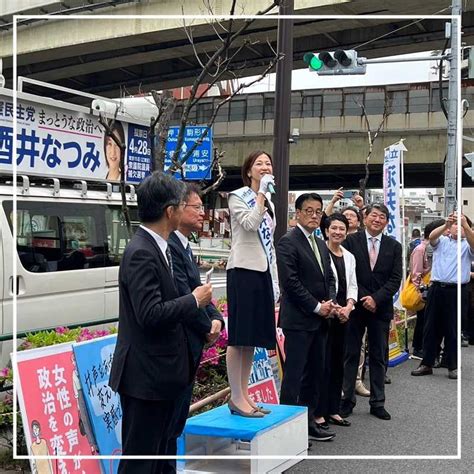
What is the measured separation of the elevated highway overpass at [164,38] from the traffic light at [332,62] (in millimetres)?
820

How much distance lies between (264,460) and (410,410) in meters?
2.57

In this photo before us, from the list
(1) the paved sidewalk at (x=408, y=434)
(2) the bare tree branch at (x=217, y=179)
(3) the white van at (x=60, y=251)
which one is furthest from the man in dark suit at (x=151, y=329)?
(3) the white van at (x=60, y=251)

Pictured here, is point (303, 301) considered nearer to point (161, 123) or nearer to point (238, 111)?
point (161, 123)

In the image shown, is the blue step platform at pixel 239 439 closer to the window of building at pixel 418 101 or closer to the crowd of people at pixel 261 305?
the crowd of people at pixel 261 305

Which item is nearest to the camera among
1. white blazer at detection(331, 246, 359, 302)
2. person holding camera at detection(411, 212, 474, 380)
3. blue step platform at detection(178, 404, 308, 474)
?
blue step platform at detection(178, 404, 308, 474)

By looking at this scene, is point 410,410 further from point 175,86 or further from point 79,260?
point 175,86

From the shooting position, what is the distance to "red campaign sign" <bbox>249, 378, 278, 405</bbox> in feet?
14.2

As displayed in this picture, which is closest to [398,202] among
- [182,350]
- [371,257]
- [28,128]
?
[371,257]

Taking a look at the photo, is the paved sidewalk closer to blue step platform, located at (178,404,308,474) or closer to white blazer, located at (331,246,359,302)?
blue step platform, located at (178,404,308,474)

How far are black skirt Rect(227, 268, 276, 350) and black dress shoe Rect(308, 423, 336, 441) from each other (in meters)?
1.16

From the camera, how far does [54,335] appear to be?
4094 millimetres

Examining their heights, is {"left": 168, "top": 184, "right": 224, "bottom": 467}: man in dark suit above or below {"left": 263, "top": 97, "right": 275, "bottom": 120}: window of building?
below

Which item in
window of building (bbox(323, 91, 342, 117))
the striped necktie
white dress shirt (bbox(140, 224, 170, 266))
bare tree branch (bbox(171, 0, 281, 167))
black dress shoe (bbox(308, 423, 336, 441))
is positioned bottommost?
black dress shoe (bbox(308, 423, 336, 441))

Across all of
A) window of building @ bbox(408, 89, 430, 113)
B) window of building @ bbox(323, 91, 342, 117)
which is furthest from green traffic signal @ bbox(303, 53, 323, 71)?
window of building @ bbox(323, 91, 342, 117)
